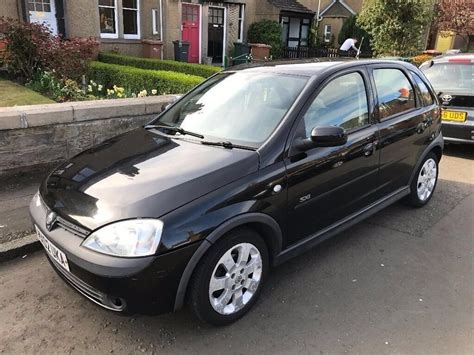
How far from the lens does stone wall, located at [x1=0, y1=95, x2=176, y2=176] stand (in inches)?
179

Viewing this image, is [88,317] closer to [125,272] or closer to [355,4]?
[125,272]

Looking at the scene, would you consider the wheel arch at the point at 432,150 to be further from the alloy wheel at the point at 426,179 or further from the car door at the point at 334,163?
the car door at the point at 334,163

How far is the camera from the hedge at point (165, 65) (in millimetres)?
10940

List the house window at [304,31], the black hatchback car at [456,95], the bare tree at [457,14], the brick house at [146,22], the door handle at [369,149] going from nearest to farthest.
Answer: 1. the door handle at [369,149]
2. the black hatchback car at [456,95]
3. the brick house at [146,22]
4. the bare tree at [457,14]
5. the house window at [304,31]

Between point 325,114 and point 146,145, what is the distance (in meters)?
1.44

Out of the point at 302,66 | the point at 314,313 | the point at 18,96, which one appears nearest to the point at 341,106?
Result: the point at 302,66

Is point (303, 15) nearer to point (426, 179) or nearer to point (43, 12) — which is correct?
point (43, 12)

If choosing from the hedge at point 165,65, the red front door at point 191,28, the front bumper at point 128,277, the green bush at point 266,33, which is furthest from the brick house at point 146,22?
the front bumper at point 128,277

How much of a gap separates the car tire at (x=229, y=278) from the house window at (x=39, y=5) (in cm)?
1301

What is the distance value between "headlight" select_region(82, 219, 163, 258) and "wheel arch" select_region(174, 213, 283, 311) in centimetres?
27

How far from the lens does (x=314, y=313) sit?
3074mm

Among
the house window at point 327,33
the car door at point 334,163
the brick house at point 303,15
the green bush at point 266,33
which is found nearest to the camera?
the car door at point 334,163

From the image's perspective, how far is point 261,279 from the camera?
10.1 feet

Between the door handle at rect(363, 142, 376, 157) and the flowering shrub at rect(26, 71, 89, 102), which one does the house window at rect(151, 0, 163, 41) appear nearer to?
the flowering shrub at rect(26, 71, 89, 102)
